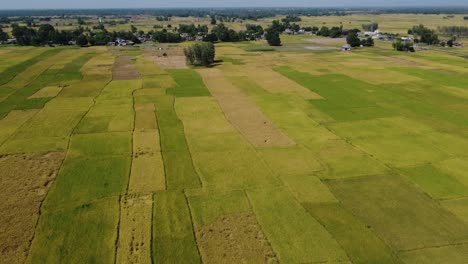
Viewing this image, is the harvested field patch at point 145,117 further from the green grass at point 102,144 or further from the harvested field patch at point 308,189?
the harvested field patch at point 308,189

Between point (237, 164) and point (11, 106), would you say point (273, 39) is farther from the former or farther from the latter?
point (237, 164)

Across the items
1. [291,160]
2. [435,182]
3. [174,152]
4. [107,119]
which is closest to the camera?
[435,182]

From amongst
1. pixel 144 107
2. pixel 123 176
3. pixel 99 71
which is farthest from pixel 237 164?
pixel 99 71

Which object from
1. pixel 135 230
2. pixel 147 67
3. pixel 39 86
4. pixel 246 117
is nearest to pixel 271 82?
pixel 246 117

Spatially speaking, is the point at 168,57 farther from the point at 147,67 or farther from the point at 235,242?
the point at 235,242

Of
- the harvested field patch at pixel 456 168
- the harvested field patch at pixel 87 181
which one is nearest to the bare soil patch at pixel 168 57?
the harvested field patch at pixel 87 181

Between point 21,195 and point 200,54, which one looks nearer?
point 21,195
